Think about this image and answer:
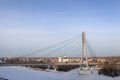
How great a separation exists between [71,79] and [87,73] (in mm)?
5165

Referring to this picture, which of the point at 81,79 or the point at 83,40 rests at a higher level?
the point at 83,40

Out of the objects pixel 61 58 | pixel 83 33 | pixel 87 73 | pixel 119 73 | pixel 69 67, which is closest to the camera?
pixel 87 73

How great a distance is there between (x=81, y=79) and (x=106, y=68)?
16903 mm

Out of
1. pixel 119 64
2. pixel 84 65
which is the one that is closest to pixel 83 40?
pixel 84 65

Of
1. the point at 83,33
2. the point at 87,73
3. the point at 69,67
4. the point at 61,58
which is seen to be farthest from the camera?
the point at 61,58

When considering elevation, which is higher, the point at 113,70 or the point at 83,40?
the point at 83,40

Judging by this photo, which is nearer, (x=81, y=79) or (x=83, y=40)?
(x=81, y=79)

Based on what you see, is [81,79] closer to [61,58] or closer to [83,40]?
[83,40]

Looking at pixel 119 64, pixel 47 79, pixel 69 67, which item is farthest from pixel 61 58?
pixel 47 79

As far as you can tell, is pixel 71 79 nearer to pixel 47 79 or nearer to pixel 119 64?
pixel 47 79

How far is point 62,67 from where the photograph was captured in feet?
199

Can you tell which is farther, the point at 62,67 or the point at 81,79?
the point at 62,67

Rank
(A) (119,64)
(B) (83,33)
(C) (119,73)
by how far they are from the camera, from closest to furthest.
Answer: (B) (83,33) → (C) (119,73) → (A) (119,64)

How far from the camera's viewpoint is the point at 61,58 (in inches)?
2655
